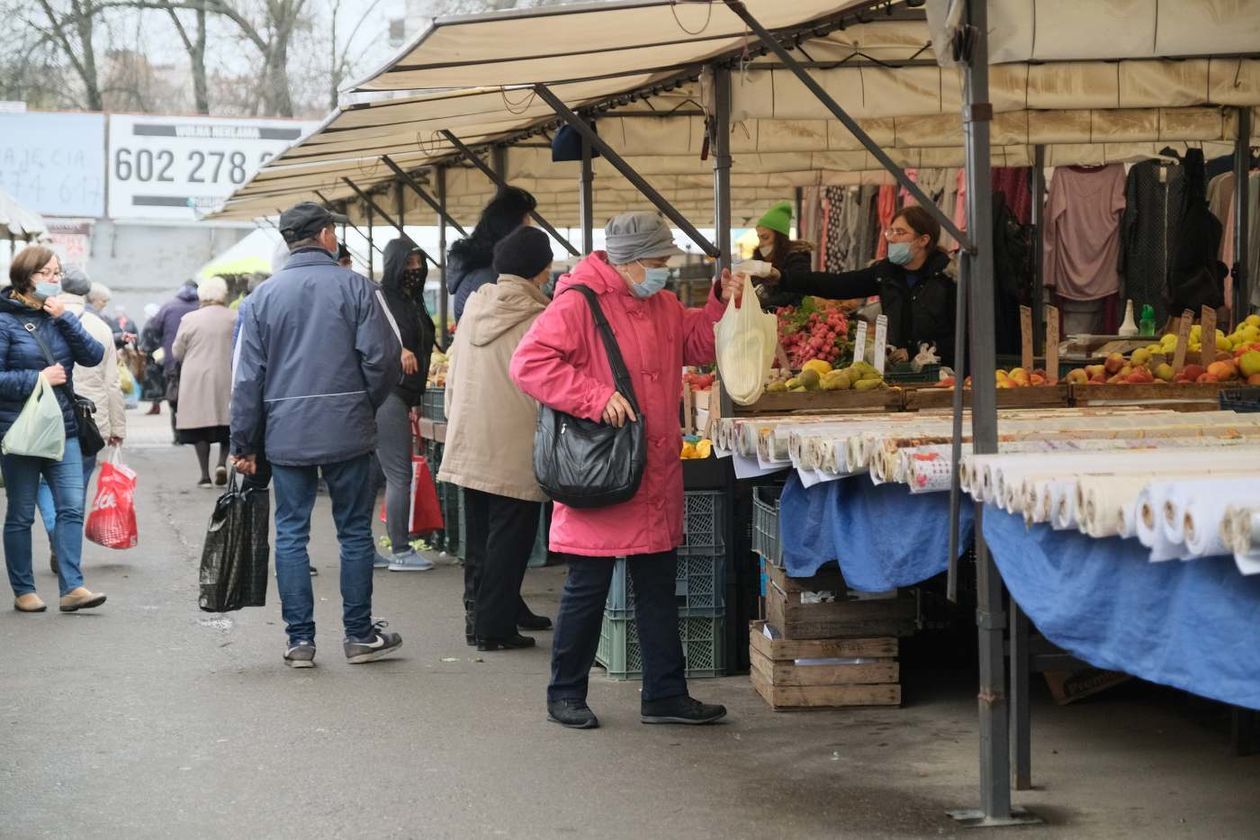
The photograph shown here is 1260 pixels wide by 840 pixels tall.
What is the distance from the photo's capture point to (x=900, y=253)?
888cm

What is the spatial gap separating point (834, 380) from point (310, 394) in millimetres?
2360

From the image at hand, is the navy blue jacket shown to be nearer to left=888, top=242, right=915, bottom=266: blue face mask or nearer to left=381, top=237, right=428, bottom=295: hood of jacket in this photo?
left=381, top=237, right=428, bottom=295: hood of jacket

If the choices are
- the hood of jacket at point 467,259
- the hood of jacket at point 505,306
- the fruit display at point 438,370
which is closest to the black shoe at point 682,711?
the hood of jacket at point 505,306

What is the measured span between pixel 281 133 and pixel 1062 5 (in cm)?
3220

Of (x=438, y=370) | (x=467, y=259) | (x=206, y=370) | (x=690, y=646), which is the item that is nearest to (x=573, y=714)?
(x=690, y=646)

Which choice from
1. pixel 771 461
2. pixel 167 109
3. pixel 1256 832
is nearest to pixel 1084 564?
pixel 1256 832

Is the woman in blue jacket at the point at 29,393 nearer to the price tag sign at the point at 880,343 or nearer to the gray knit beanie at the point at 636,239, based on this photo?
the gray knit beanie at the point at 636,239

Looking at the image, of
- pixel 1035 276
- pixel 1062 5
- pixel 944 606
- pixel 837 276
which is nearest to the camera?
pixel 1062 5

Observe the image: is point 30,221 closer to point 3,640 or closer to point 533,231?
point 3,640

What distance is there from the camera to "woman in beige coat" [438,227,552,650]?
784 centimetres

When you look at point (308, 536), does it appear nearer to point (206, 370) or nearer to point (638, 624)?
point (638, 624)

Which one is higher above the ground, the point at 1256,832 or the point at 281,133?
the point at 281,133

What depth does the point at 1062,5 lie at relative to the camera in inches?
252

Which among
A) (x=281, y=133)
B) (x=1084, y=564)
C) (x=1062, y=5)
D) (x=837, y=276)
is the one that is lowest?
(x=1084, y=564)
